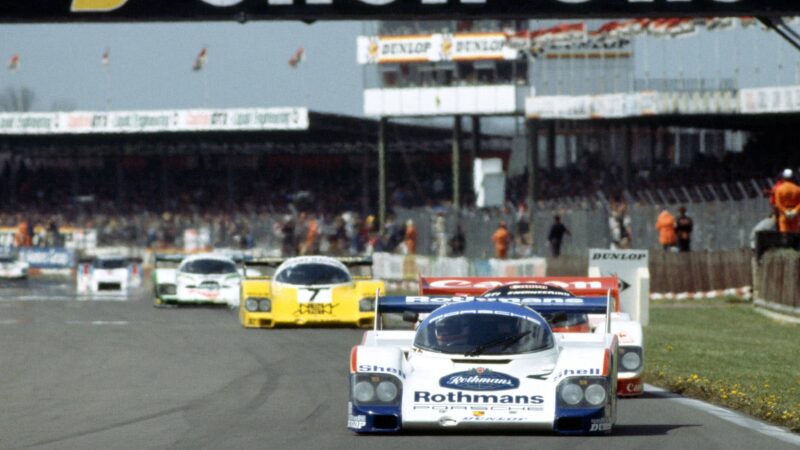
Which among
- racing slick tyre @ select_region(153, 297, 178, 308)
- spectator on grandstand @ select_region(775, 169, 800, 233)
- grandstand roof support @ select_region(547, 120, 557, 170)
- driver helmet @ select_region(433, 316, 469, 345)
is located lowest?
racing slick tyre @ select_region(153, 297, 178, 308)

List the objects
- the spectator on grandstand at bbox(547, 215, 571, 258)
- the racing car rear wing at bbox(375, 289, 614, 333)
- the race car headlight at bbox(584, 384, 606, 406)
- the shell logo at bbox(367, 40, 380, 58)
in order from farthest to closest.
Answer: the shell logo at bbox(367, 40, 380, 58)
the spectator on grandstand at bbox(547, 215, 571, 258)
the racing car rear wing at bbox(375, 289, 614, 333)
the race car headlight at bbox(584, 384, 606, 406)

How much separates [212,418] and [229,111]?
57.2 m

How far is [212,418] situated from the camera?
12.4 metres

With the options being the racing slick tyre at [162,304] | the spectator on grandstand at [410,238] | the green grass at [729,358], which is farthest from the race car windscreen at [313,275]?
the spectator on grandstand at [410,238]

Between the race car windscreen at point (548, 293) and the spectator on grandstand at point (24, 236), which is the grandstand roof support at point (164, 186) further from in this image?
the race car windscreen at point (548, 293)

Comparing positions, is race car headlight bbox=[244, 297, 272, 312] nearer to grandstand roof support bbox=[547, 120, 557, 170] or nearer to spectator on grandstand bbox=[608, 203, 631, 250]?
spectator on grandstand bbox=[608, 203, 631, 250]

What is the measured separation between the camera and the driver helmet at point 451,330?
11.7 m

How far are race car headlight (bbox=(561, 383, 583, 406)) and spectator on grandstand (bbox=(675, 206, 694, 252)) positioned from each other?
69.9ft

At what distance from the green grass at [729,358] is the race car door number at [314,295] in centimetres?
469

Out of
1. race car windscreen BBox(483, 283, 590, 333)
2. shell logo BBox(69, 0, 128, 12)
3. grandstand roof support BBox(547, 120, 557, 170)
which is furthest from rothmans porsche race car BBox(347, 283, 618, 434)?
A: grandstand roof support BBox(547, 120, 557, 170)

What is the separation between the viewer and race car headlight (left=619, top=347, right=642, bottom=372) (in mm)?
13852

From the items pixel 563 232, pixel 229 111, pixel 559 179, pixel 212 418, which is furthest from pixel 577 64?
pixel 212 418

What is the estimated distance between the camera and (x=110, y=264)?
42.2m

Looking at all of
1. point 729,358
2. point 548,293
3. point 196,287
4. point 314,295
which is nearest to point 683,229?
point 196,287
